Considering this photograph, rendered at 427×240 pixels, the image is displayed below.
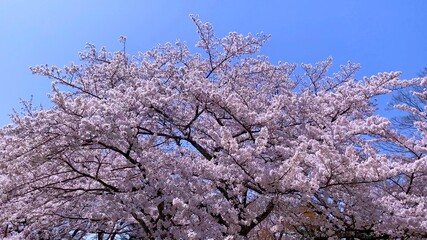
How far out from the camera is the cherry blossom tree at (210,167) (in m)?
4.89

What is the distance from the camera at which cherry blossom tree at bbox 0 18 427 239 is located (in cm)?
489

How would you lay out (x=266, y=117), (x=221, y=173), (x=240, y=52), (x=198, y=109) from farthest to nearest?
(x=240, y=52) < (x=198, y=109) < (x=266, y=117) < (x=221, y=173)

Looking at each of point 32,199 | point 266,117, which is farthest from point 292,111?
point 32,199

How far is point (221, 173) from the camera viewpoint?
518 cm

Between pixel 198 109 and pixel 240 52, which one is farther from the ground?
pixel 240 52

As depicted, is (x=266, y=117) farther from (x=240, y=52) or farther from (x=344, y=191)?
(x=240, y=52)

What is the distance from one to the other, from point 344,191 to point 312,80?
585 centimetres

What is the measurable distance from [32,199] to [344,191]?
4.33 m

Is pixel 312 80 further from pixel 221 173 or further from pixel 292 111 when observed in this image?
pixel 221 173

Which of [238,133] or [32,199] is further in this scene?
[238,133]

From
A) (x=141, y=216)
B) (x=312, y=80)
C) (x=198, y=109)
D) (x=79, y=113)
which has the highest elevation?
(x=312, y=80)

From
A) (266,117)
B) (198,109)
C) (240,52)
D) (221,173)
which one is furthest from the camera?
(240,52)

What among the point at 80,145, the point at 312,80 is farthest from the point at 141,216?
the point at 312,80

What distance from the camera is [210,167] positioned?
529cm
